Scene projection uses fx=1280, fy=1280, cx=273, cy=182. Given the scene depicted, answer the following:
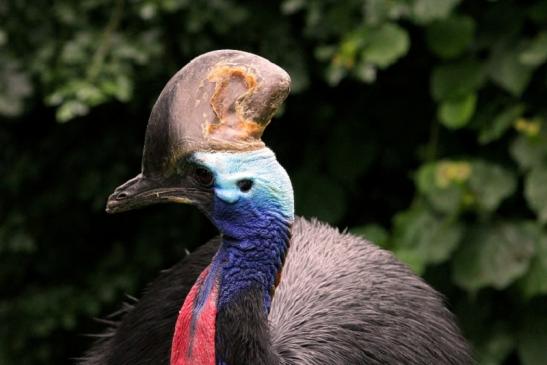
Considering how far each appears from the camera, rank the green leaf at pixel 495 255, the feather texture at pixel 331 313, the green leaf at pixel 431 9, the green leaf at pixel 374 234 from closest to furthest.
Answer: the feather texture at pixel 331 313 → the green leaf at pixel 431 9 → the green leaf at pixel 495 255 → the green leaf at pixel 374 234

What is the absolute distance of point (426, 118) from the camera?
11.9 feet

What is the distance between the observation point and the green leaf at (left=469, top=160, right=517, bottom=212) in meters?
3.21

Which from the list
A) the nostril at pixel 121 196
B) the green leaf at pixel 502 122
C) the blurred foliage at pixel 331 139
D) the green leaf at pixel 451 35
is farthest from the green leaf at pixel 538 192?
the nostril at pixel 121 196

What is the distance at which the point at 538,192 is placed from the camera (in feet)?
10.2

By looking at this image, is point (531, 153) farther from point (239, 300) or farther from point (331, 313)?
point (239, 300)

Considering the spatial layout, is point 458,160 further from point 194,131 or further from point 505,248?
point 194,131

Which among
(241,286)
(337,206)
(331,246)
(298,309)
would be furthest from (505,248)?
(241,286)

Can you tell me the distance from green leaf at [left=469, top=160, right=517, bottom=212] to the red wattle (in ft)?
4.57

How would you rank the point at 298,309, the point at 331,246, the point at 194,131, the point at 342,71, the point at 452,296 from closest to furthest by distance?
the point at 194,131 < the point at 298,309 < the point at 331,246 < the point at 342,71 < the point at 452,296

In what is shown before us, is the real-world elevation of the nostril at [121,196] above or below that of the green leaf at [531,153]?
above

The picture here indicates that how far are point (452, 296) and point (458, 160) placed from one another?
37 centimetres

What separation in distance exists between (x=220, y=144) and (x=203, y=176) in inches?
2.7

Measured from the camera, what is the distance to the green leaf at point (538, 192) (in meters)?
3.12

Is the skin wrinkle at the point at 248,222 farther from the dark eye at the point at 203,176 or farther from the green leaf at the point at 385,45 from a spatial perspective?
the green leaf at the point at 385,45
